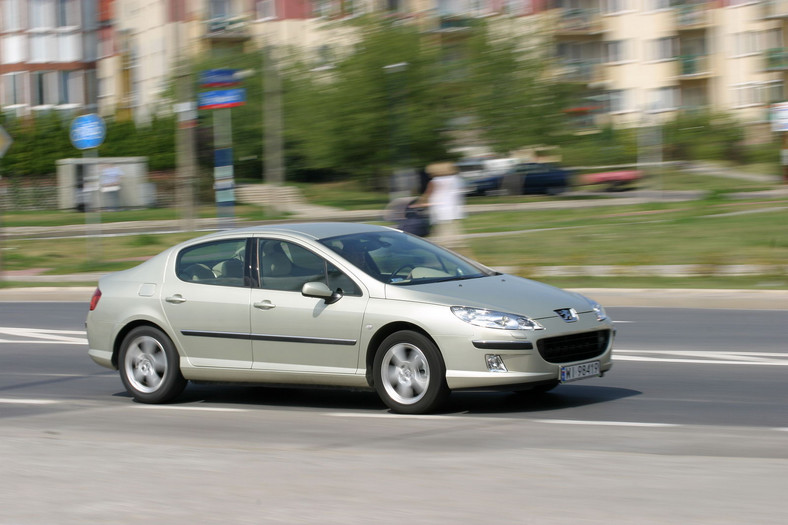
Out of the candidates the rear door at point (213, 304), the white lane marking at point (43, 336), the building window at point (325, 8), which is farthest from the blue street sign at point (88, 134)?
the building window at point (325, 8)

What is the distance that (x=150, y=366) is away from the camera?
9.23m

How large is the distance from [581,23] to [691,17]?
6.11m

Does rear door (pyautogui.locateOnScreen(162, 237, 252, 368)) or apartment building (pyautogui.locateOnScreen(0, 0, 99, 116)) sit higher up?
apartment building (pyautogui.locateOnScreen(0, 0, 99, 116))

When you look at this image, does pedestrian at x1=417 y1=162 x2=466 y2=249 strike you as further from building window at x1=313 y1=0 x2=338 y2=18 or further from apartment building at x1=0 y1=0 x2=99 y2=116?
apartment building at x1=0 y1=0 x2=99 y2=116

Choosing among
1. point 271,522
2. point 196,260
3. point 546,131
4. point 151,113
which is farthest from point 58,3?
point 271,522

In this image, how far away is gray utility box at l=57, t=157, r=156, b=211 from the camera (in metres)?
49.2

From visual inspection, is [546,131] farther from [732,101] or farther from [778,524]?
[778,524]

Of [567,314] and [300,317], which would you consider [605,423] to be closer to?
[567,314]

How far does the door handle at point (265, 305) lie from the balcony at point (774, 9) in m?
60.0

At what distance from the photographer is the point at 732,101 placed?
6575 cm

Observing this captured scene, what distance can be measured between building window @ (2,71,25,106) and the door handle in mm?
61108

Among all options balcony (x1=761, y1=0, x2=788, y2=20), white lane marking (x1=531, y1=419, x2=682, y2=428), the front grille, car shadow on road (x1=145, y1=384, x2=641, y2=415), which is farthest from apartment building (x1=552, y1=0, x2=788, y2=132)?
white lane marking (x1=531, y1=419, x2=682, y2=428)

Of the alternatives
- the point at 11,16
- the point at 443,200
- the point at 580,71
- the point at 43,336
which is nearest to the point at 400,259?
the point at 43,336

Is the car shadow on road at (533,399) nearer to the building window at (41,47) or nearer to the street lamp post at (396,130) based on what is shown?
the street lamp post at (396,130)
